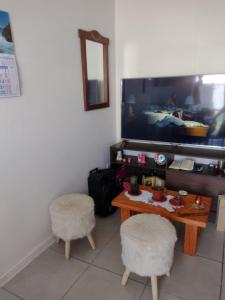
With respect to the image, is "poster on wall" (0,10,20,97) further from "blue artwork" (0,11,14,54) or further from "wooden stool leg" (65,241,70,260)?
"wooden stool leg" (65,241,70,260)

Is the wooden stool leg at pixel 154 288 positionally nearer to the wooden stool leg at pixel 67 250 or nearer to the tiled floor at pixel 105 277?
the tiled floor at pixel 105 277

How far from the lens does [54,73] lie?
6.43 ft

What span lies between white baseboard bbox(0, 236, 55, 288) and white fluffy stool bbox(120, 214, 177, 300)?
0.83 m

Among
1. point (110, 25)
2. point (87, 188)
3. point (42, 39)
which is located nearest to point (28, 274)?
point (87, 188)

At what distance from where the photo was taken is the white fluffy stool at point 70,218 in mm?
1809

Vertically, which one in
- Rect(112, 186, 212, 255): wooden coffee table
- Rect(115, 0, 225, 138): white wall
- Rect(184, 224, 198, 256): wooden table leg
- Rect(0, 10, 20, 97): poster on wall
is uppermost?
Rect(115, 0, 225, 138): white wall

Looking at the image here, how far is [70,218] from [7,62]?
4.01ft

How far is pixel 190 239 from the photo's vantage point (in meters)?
1.92

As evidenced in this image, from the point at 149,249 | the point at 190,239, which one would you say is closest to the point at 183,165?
the point at 190,239

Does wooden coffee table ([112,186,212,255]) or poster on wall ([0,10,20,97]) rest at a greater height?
poster on wall ([0,10,20,97])

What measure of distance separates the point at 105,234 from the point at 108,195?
414mm

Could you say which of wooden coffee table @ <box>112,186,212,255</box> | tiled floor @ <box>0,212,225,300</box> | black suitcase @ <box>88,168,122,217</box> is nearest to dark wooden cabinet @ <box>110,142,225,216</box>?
wooden coffee table @ <box>112,186,212,255</box>

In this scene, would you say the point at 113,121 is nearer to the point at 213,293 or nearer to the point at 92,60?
the point at 92,60

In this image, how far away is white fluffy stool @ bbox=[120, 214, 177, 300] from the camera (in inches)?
57.2
